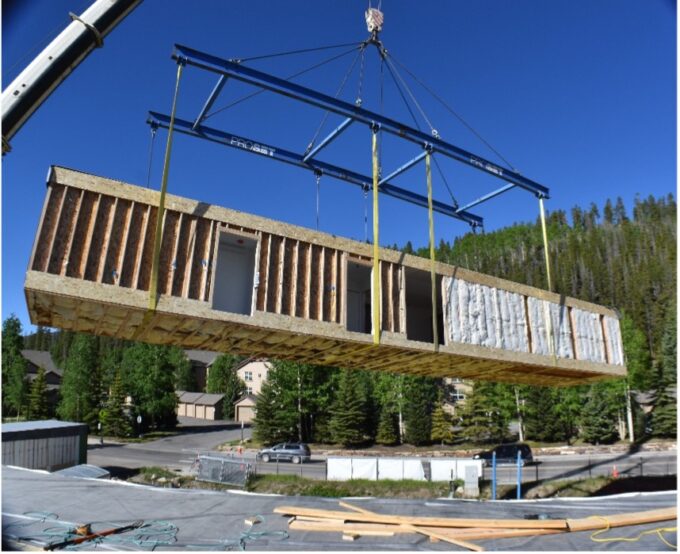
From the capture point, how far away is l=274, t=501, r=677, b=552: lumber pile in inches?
360

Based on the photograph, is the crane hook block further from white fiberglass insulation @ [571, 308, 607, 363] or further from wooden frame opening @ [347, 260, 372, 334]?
white fiberglass insulation @ [571, 308, 607, 363]

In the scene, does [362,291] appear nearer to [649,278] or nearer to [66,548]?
[66,548]

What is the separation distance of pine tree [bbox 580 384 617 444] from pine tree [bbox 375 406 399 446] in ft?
57.6

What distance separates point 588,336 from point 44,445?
2492 cm

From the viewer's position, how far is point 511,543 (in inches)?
348

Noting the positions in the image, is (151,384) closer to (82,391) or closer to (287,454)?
(82,391)

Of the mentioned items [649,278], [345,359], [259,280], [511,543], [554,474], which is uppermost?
[649,278]

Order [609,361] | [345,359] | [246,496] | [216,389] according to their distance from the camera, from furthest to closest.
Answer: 1. [216,389]
2. [609,361]
3. [345,359]
4. [246,496]

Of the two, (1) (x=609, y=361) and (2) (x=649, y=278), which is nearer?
(1) (x=609, y=361)

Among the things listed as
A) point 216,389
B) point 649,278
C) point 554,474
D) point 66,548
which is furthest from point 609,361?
point 649,278

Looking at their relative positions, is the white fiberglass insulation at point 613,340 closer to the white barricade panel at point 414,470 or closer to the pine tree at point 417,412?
the white barricade panel at point 414,470

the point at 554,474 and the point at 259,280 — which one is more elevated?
the point at 259,280

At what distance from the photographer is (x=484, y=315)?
13.9m

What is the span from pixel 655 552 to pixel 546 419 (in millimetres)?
44812
